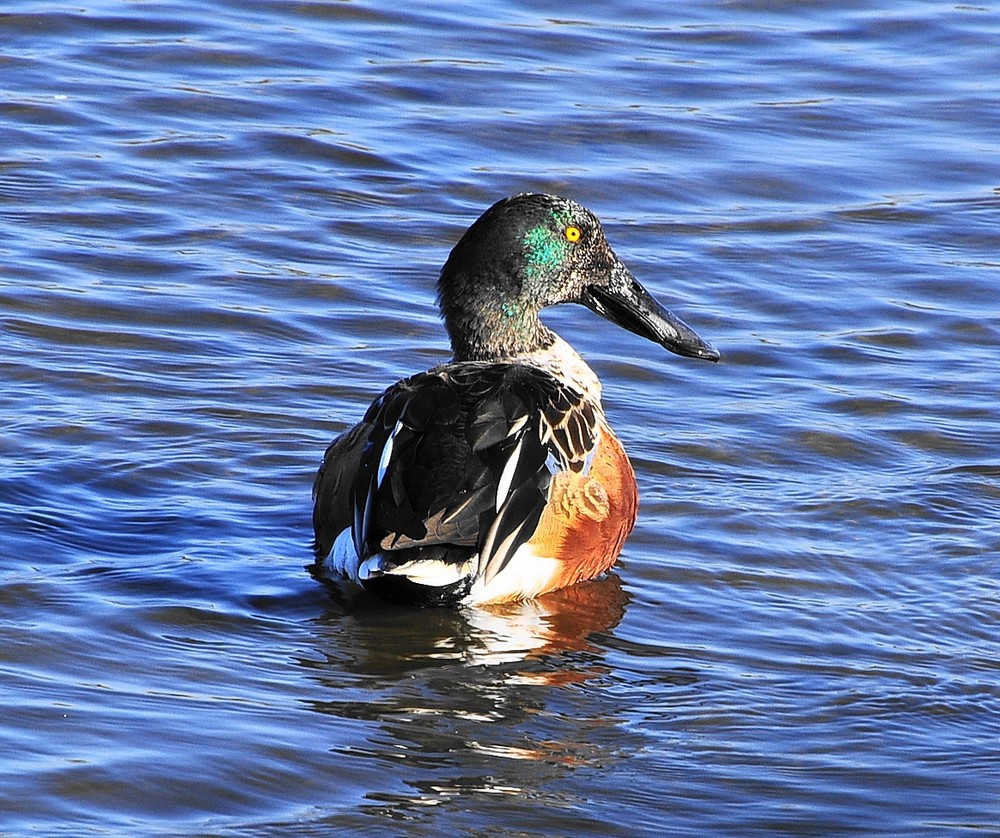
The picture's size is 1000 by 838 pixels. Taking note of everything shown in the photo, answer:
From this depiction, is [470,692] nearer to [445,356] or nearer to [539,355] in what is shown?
[539,355]

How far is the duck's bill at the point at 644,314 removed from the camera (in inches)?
275

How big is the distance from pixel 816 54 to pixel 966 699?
310 inches

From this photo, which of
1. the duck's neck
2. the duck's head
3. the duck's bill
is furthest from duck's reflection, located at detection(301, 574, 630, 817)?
the duck's bill

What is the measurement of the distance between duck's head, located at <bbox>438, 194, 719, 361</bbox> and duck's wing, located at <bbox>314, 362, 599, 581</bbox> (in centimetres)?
55

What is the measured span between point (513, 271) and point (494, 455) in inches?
46.8

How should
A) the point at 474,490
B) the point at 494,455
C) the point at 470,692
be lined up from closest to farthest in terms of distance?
the point at 470,692 → the point at 474,490 → the point at 494,455

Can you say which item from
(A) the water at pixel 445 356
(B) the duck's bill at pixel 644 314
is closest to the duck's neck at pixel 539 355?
(B) the duck's bill at pixel 644 314

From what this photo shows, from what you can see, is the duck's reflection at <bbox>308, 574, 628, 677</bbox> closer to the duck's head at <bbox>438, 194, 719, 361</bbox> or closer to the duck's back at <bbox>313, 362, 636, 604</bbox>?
the duck's back at <bbox>313, 362, 636, 604</bbox>

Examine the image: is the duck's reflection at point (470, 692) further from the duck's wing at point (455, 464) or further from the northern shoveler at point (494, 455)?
the duck's wing at point (455, 464)

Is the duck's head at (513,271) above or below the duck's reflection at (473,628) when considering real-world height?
above

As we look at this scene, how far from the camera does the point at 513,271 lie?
21.8ft

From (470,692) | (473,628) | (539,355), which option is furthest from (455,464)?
(539,355)

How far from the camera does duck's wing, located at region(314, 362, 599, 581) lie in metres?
5.50

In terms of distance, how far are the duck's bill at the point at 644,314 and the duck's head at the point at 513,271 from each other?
15 cm
